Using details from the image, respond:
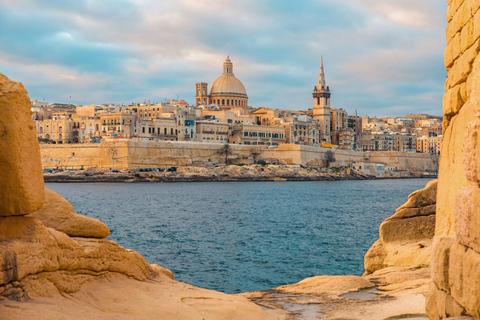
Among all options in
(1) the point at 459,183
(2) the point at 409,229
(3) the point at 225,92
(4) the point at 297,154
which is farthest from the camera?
(3) the point at 225,92

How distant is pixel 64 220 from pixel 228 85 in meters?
92.5

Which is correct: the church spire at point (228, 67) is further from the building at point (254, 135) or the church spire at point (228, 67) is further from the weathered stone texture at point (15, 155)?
the weathered stone texture at point (15, 155)

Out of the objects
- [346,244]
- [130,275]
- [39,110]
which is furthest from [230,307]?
[39,110]

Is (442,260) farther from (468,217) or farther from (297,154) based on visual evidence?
(297,154)

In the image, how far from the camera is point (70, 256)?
597cm

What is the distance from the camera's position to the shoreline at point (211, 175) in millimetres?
61406

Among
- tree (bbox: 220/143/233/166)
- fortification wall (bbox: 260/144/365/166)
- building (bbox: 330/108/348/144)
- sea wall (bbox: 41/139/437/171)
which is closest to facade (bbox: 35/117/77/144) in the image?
sea wall (bbox: 41/139/437/171)

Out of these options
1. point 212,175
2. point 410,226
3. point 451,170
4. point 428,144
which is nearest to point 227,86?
point 212,175

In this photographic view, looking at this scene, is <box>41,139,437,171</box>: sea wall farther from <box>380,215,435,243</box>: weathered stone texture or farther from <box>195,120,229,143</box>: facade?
<box>380,215,435,243</box>: weathered stone texture

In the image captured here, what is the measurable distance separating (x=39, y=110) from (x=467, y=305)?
278 feet

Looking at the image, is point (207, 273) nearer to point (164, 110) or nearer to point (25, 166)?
point (25, 166)

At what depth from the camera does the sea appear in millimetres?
14648

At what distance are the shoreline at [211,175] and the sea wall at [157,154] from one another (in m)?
1.30

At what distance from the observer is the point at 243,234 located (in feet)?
74.4
